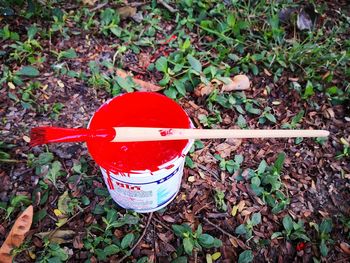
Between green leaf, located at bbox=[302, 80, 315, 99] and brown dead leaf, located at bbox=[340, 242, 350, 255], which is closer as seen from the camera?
brown dead leaf, located at bbox=[340, 242, 350, 255]

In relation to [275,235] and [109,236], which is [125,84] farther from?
[275,235]

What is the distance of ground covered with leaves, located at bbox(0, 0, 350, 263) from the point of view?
4.68 ft

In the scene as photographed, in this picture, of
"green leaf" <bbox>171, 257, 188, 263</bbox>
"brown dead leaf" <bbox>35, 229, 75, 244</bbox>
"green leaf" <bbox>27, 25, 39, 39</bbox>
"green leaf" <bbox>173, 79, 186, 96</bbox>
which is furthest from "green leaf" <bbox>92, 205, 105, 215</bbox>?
"green leaf" <bbox>27, 25, 39, 39</bbox>

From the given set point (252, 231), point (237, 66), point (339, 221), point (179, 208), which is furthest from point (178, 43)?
Result: point (339, 221)

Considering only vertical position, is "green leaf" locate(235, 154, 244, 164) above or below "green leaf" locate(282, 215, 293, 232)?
above

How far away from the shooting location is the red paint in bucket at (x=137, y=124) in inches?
45.5

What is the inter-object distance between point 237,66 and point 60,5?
1067 millimetres

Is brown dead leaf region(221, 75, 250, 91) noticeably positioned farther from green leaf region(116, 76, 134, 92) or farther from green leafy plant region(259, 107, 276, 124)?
green leaf region(116, 76, 134, 92)

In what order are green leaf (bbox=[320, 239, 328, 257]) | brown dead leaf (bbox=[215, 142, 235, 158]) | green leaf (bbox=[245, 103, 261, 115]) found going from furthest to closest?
green leaf (bbox=[245, 103, 261, 115]) → brown dead leaf (bbox=[215, 142, 235, 158]) → green leaf (bbox=[320, 239, 328, 257])

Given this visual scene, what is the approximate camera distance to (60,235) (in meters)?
1.39

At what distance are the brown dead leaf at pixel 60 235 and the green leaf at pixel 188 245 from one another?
437 millimetres

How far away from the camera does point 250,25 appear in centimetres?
205

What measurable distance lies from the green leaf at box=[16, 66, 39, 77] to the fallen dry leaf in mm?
690

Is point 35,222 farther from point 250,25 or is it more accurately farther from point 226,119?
point 250,25
